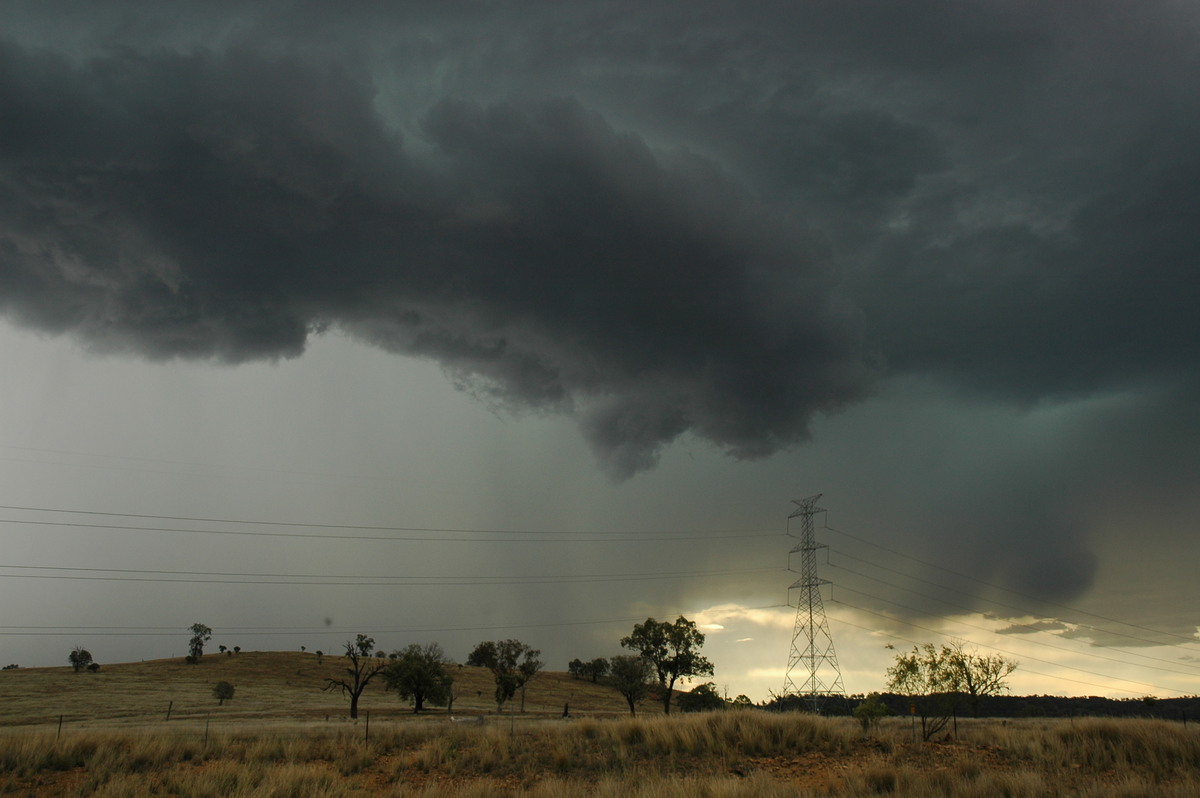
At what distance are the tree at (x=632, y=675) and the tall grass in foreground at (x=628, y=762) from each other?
2251 inches

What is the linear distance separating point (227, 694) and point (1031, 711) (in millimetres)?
124105

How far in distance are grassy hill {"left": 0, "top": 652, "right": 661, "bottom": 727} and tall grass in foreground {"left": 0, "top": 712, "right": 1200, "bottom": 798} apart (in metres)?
39.2

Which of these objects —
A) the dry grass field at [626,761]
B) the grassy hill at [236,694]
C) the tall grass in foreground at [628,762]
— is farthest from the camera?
the grassy hill at [236,694]

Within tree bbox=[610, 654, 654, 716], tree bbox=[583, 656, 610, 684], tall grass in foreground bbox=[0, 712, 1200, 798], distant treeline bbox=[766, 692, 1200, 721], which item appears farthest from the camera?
tree bbox=[583, 656, 610, 684]

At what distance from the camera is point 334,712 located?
81.3 metres

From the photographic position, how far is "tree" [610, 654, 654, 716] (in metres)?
95.7

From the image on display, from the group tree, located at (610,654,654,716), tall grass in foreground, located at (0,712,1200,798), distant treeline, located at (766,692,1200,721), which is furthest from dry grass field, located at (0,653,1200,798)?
distant treeline, located at (766,692,1200,721)

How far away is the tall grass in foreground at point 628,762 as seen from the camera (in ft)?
75.2

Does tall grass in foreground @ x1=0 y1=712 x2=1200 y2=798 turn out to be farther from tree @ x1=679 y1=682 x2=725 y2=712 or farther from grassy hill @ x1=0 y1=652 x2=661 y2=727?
tree @ x1=679 y1=682 x2=725 y2=712

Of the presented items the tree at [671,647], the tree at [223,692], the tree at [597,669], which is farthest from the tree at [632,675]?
the tree at [597,669]

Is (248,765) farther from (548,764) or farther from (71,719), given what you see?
(71,719)

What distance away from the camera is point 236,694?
107 metres

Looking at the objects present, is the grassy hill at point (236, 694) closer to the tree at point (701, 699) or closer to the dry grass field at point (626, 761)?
the tree at point (701, 699)

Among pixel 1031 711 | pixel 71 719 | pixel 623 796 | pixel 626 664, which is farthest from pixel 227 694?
pixel 1031 711
